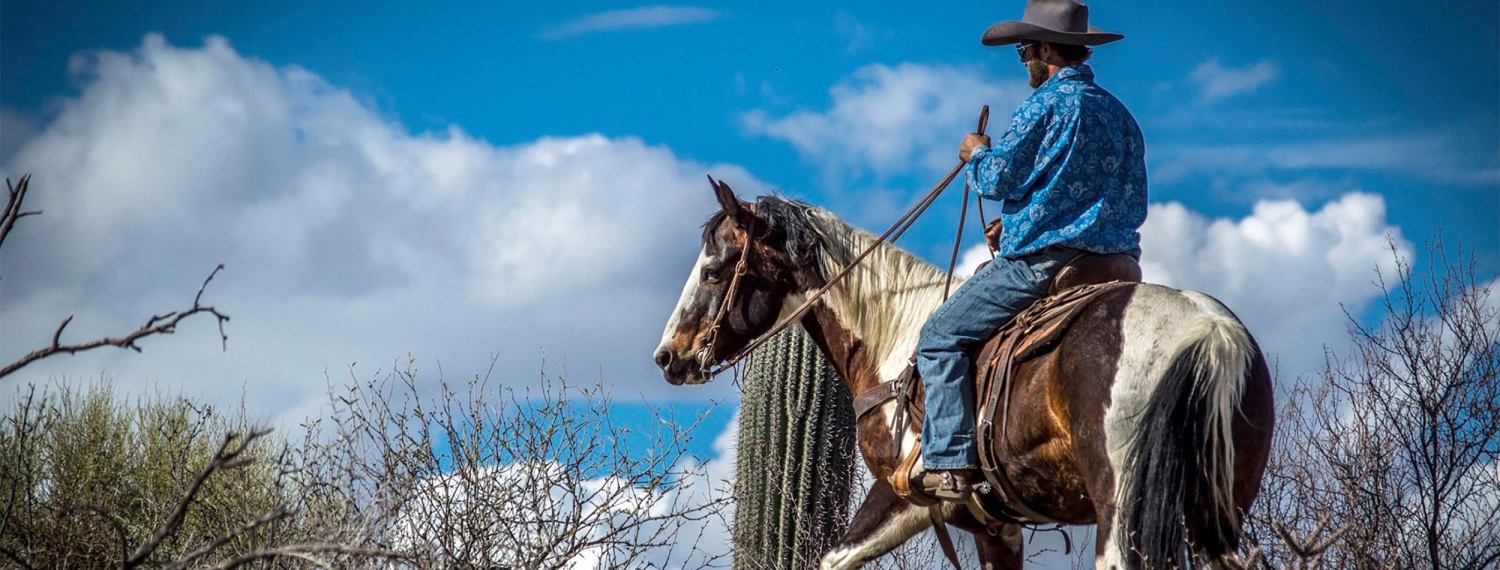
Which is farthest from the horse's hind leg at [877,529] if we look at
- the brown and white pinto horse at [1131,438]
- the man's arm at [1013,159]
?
the man's arm at [1013,159]

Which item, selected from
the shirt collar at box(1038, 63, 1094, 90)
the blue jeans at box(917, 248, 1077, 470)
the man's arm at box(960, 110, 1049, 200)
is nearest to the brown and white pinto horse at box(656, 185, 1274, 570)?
the blue jeans at box(917, 248, 1077, 470)

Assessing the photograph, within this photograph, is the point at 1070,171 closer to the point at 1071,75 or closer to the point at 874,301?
the point at 1071,75

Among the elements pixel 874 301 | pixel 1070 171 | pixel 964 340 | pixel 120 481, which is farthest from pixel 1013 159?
pixel 120 481

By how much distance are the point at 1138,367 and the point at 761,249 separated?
→ 1982 millimetres

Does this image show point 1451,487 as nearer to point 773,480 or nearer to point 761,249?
point 773,480

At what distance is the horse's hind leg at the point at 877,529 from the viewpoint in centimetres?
→ 521

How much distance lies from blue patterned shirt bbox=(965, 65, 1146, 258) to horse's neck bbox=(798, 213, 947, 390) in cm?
70

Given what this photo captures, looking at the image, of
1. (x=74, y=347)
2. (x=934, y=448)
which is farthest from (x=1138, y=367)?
(x=74, y=347)

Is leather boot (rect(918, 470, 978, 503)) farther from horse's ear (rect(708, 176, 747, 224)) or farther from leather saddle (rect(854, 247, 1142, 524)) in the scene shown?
horse's ear (rect(708, 176, 747, 224))

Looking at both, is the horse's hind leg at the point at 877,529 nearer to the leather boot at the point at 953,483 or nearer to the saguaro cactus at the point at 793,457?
the leather boot at the point at 953,483

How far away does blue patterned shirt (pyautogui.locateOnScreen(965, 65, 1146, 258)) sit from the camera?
15.1 feet

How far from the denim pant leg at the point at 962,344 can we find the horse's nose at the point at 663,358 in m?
1.37

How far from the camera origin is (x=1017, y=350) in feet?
14.4

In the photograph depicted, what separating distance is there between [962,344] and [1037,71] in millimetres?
1016
